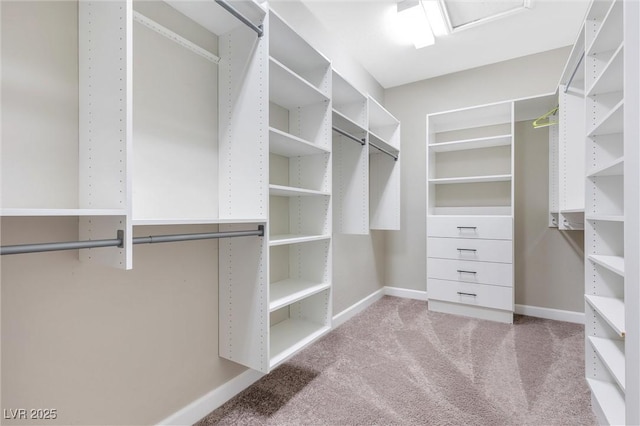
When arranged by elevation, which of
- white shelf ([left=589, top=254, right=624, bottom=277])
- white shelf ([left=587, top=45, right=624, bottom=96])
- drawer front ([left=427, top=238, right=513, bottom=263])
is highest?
white shelf ([left=587, top=45, right=624, bottom=96])

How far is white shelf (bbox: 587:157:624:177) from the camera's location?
125 centimetres

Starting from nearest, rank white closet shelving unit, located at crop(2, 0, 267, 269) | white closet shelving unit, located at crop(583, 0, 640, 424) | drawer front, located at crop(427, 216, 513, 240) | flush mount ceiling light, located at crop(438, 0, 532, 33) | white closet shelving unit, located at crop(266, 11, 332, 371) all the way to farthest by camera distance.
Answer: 1. white closet shelving unit, located at crop(2, 0, 267, 269)
2. white closet shelving unit, located at crop(583, 0, 640, 424)
3. white closet shelving unit, located at crop(266, 11, 332, 371)
4. flush mount ceiling light, located at crop(438, 0, 532, 33)
5. drawer front, located at crop(427, 216, 513, 240)

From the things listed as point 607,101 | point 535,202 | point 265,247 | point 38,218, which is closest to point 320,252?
point 265,247

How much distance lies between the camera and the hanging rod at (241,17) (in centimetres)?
130

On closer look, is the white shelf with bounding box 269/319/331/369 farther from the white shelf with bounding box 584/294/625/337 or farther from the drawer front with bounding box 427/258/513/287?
the drawer front with bounding box 427/258/513/287

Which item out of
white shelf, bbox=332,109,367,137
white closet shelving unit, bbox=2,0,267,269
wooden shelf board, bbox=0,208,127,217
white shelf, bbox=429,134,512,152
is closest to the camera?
wooden shelf board, bbox=0,208,127,217

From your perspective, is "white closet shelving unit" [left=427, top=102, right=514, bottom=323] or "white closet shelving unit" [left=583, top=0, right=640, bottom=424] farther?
"white closet shelving unit" [left=427, top=102, right=514, bottom=323]

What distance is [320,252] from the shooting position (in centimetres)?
201

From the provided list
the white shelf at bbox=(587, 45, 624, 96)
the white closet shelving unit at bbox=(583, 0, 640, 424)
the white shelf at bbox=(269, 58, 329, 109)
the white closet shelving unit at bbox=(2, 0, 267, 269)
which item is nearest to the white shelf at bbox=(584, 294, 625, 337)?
the white closet shelving unit at bbox=(583, 0, 640, 424)

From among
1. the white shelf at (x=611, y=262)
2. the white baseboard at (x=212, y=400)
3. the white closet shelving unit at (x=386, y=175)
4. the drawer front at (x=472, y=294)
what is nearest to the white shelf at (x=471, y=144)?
the white closet shelving unit at (x=386, y=175)

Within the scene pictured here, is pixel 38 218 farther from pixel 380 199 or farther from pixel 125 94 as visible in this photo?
pixel 380 199

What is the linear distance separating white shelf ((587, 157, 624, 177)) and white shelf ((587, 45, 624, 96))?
16.4 inches

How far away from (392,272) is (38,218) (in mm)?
3450

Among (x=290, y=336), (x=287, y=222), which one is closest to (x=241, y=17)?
(x=287, y=222)
